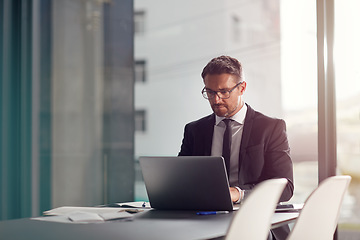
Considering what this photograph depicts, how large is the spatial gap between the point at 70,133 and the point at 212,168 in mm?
2541

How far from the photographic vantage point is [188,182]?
219 centimetres

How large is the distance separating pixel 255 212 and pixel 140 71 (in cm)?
264

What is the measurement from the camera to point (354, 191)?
3.27m

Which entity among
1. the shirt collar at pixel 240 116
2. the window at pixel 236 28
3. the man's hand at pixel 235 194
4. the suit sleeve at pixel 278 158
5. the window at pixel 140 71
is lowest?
the man's hand at pixel 235 194

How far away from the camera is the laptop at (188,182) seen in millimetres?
2121

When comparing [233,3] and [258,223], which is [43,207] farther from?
[258,223]

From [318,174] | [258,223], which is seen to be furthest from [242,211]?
[318,174]

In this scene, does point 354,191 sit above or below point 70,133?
below

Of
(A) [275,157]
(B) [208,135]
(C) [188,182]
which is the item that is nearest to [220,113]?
(B) [208,135]

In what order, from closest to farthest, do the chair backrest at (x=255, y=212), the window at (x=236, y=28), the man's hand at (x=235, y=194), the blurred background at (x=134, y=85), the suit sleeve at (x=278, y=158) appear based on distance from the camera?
the chair backrest at (x=255, y=212) < the man's hand at (x=235, y=194) < the suit sleeve at (x=278, y=158) < the blurred background at (x=134, y=85) < the window at (x=236, y=28)

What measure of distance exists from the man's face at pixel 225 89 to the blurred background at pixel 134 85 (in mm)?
610

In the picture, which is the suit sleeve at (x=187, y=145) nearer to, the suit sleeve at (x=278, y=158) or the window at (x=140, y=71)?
the suit sleeve at (x=278, y=158)

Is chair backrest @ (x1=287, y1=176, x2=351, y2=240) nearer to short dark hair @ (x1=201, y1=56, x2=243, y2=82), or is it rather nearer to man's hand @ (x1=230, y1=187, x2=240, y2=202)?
man's hand @ (x1=230, y1=187, x2=240, y2=202)

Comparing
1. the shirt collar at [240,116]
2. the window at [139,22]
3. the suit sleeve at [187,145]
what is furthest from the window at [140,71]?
the shirt collar at [240,116]
